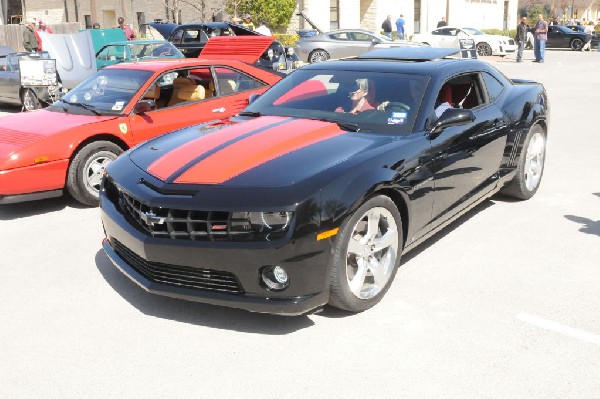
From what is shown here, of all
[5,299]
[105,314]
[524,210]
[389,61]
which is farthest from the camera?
[524,210]

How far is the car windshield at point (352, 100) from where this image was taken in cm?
447

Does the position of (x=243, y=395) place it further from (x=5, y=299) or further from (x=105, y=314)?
(x=5, y=299)

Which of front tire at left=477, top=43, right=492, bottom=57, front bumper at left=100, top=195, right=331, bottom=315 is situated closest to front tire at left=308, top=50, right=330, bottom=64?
front tire at left=477, top=43, right=492, bottom=57

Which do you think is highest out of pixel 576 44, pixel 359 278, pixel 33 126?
pixel 576 44

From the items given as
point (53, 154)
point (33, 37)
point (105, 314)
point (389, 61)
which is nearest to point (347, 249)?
point (105, 314)

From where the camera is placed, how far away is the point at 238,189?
138 inches

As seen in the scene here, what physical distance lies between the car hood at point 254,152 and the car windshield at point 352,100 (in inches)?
6.6

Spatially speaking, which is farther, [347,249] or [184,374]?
[347,249]

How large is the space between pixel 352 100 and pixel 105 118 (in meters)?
2.94

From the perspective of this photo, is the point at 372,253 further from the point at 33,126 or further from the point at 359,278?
the point at 33,126

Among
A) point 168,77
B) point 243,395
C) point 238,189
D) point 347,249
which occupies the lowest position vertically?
point 243,395

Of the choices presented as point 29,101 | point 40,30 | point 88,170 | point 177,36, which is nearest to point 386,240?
point 88,170

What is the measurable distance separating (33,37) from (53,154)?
12.5m

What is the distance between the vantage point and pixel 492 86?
221 inches
